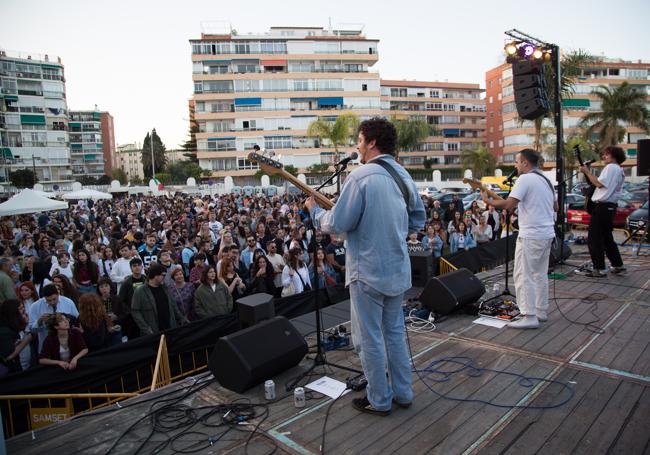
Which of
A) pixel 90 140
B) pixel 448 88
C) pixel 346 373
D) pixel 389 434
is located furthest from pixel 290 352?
pixel 90 140

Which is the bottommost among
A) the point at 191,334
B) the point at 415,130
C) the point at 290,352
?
the point at 191,334

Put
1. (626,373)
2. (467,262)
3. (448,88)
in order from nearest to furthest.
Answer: (626,373) < (467,262) < (448,88)

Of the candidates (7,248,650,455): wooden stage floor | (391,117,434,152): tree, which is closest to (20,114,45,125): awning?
(391,117,434,152): tree

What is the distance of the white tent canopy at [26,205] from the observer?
13125 millimetres

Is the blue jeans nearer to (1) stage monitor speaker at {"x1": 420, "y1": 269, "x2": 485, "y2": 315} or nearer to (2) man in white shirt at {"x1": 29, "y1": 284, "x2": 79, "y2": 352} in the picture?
(1) stage monitor speaker at {"x1": 420, "y1": 269, "x2": 485, "y2": 315}

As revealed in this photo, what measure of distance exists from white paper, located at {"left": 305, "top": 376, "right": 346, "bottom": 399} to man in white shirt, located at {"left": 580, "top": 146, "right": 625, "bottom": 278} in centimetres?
483

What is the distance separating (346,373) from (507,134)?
216ft

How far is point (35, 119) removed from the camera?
67.2 meters

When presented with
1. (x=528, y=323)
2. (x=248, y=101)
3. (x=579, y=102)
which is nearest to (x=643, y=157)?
(x=528, y=323)

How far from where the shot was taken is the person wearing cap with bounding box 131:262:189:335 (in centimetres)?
568

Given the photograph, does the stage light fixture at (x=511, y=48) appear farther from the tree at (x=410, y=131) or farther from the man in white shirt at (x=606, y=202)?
the tree at (x=410, y=131)

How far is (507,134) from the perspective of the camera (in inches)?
2457

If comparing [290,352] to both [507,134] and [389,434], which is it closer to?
[389,434]

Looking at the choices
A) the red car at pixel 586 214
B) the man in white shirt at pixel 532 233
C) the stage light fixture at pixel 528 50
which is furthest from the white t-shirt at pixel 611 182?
the red car at pixel 586 214
